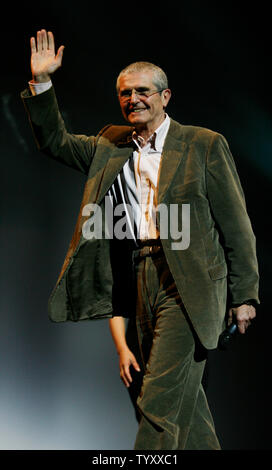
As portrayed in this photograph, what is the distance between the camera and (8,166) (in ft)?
9.27

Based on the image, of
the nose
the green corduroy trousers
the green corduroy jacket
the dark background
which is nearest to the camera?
the green corduroy trousers

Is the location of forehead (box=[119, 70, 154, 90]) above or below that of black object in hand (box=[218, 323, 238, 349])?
above

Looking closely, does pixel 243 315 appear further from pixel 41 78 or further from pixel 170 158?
pixel 41 78

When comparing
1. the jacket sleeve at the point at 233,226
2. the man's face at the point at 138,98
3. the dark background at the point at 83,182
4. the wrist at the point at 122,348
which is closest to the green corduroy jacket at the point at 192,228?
the jacket sleeve at the point at 233,226

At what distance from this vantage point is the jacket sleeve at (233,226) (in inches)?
81.0

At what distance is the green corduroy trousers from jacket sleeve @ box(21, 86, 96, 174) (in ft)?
1.63

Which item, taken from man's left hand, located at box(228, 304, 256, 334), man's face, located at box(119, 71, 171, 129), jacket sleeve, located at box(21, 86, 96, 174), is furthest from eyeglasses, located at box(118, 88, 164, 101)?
man's left hand, located at box(228, 304, 256, 334)

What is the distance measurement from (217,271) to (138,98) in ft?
2.37

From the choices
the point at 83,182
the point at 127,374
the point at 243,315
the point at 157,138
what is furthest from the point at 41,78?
the point at 127,374

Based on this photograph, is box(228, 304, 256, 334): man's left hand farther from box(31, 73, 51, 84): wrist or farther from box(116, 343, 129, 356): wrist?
box(31, 73, 51, 84): wrist

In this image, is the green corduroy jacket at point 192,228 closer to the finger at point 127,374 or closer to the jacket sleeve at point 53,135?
the jacket sleeve at point 53,135

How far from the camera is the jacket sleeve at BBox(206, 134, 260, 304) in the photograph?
2.06 metres

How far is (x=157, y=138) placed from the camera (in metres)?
2.21

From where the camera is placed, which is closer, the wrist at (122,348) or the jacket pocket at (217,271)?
the jacket pocket at (217,271)
